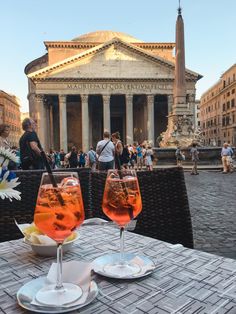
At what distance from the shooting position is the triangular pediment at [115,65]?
34000mm

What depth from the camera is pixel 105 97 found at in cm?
3484

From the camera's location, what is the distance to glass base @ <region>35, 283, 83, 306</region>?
2.88 ft

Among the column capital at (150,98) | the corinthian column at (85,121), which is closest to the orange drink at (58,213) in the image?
the corinthian column at (85,121)

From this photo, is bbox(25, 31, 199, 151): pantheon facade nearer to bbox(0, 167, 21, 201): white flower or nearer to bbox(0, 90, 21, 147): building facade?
bbox(0, 167, 21, 201): white flower

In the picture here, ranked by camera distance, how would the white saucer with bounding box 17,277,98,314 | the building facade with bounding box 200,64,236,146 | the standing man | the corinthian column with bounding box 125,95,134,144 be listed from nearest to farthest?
the white saucer with bounding box 17,277,98,314 < the standing man < the corinthian column with bounding box 125,95,134,144 < the building facade with bounding box 200,64,236,146

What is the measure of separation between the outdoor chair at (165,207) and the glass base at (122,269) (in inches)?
42.7

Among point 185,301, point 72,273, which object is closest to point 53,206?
point 72,273

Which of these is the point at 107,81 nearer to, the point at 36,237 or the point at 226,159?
the point at 226,159

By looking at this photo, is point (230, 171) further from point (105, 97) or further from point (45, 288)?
point (105, 97)

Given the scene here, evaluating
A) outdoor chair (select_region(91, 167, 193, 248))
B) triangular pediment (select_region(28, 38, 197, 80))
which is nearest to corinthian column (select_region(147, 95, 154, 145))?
triangular pediment (select_region(28, 38, 197, 80))

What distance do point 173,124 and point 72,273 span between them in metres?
15.5

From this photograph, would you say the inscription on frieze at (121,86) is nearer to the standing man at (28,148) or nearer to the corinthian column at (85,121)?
the corinthian column at (85,121)

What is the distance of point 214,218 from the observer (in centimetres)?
562

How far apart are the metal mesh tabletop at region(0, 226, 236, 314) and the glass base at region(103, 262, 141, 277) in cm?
3
